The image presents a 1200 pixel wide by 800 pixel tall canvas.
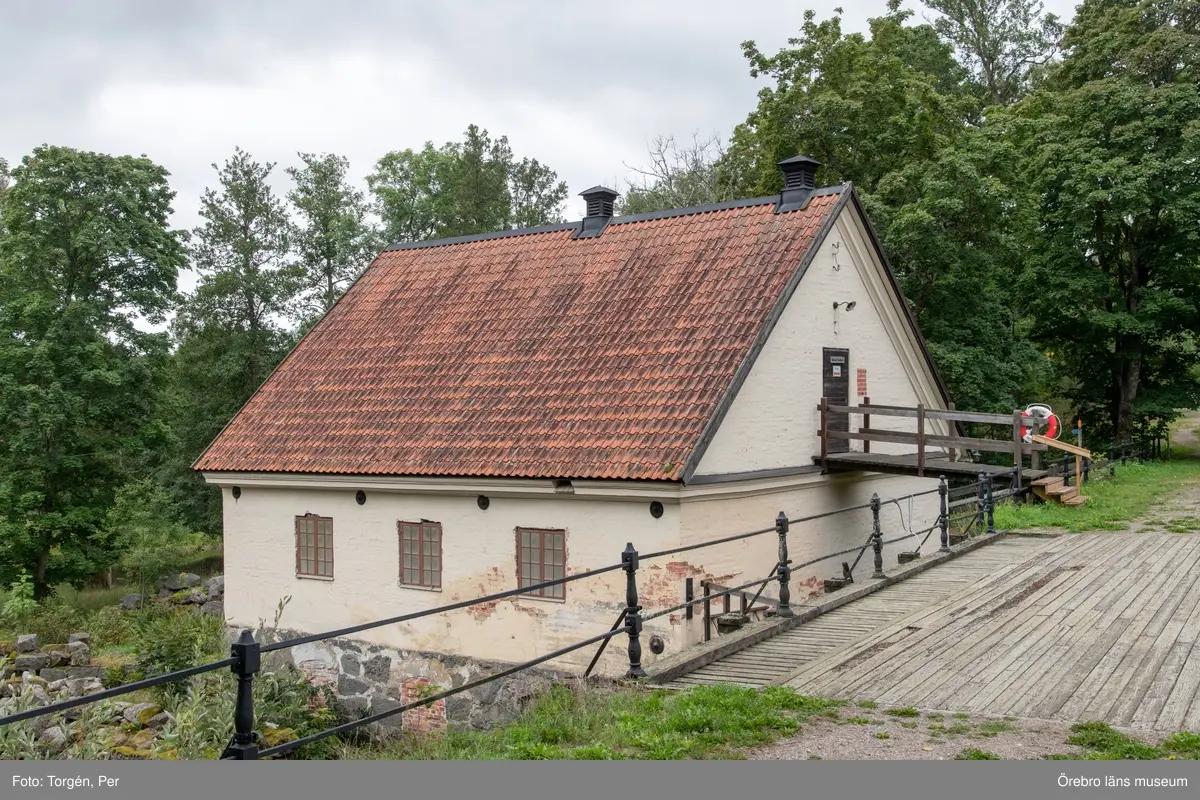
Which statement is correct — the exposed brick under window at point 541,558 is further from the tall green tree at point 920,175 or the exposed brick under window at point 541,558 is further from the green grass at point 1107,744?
the tall green tree at point 920,175

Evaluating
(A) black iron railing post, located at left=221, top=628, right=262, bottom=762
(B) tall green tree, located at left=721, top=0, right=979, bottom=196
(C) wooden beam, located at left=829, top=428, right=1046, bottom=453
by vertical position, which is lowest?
(A) black iron railing post, located at left=221, top=628, right=262, bottom=762

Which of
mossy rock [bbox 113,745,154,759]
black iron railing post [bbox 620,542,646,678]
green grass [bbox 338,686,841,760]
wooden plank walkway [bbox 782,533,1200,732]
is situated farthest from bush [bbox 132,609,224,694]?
wooden plank walkway [bbox 782,533,1200,732]

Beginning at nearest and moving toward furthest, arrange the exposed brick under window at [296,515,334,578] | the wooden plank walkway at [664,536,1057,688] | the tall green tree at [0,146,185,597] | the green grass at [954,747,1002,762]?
the green grass at [954,747,1002,762] < the wooden plank walkway at [664,536,1057,688] < the exposed brick under window at [296,515,334,578] < the tall green tree at [0,146,185,597]

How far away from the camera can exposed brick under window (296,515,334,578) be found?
54.3 ft

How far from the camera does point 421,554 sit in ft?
50.8

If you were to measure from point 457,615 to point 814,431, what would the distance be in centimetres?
599

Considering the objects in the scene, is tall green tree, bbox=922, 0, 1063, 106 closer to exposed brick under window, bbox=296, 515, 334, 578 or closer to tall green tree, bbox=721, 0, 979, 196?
tall green tree, bbox=721, 0, 979, 196

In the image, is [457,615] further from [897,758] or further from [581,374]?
[897,758]

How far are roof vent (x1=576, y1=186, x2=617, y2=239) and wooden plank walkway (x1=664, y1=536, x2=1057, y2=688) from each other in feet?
27.9

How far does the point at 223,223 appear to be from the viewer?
38375mm

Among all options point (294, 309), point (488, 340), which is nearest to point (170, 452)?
point (294, 309)

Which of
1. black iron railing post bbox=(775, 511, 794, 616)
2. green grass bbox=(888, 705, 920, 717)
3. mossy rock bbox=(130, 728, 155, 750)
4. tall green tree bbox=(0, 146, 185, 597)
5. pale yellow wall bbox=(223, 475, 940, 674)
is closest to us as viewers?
green grass bbox=(888, 705, 920, 717)

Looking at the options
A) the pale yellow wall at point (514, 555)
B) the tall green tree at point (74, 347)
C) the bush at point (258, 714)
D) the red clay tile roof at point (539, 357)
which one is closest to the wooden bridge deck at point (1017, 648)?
the pale yellow wall at point (514, 555)

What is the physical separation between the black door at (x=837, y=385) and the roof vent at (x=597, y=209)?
479 centimetres
